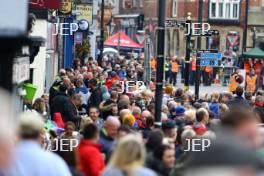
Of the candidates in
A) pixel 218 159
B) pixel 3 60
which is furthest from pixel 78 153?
pixel 218 159

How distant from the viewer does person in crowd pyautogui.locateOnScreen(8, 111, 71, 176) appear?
6.66 m

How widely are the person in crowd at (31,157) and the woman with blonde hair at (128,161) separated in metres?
0.34

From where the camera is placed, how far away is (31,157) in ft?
22.1

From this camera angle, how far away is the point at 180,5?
77.5 meters

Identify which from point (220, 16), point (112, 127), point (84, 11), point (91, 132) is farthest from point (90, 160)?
point (220, 16)

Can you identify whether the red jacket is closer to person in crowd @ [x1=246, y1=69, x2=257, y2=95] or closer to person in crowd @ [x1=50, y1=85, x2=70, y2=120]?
person in crowd @ [x1=50, y1=85, x2=70, y2=120]

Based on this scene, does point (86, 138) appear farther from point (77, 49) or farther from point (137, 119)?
point (77, 49)

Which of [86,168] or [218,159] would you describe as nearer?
[218,159]

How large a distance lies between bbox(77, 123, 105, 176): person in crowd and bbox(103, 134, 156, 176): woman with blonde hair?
6.86ft

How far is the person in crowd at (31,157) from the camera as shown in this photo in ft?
21.8

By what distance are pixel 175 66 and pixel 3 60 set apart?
43588 mm

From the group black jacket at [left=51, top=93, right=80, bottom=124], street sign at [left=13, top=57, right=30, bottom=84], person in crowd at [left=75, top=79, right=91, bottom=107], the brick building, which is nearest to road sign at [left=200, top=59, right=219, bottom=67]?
person in crowd at [left=75, top=79, right=91, bottom=107]

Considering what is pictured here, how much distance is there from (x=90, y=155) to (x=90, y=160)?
1.8 inches

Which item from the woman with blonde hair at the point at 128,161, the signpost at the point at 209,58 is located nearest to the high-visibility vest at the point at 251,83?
the signpost at the point at 209,58
